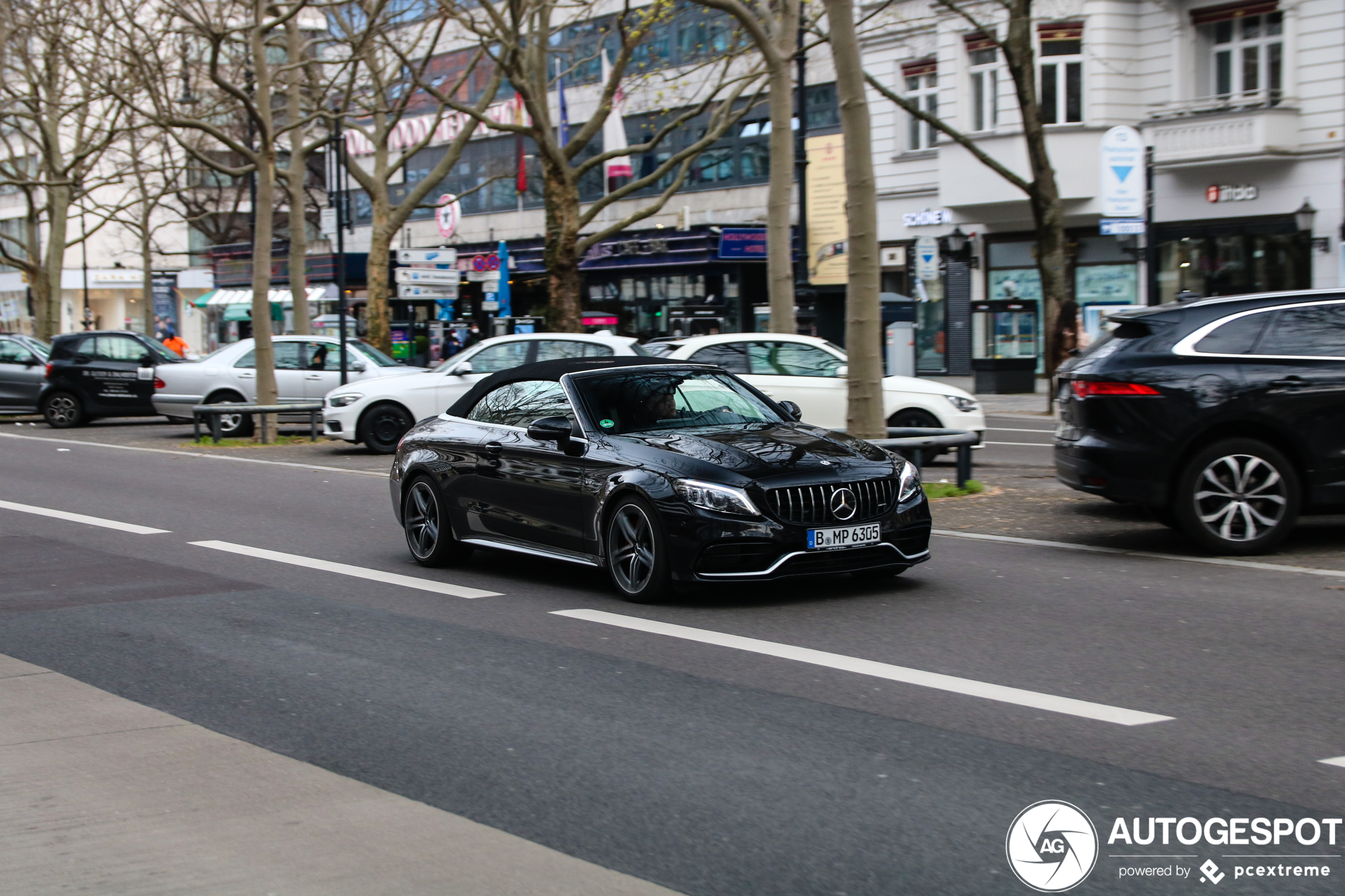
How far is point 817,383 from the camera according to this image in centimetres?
1831

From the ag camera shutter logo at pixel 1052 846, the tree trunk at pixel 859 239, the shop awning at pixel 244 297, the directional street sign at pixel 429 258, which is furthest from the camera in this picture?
the shop awning at pixel 244 297

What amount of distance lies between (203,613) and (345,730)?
3110mm

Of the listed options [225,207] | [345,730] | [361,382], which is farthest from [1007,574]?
[225,207]

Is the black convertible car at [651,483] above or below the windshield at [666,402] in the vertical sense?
below

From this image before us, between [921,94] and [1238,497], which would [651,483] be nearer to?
[1238,497]

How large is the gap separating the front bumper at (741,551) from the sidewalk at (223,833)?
300cm

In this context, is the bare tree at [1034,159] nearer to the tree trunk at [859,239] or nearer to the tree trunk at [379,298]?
the tree trunk at [859,239]

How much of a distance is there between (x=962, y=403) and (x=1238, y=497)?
8.03 metres

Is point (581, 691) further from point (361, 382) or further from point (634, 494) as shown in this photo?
point (361, 382)

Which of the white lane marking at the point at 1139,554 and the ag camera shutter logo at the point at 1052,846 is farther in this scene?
the white lane marking at the point at 1139,554

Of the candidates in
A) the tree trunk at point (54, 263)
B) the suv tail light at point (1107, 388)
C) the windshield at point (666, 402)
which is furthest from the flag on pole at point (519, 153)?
the windshield at point (666, 402)

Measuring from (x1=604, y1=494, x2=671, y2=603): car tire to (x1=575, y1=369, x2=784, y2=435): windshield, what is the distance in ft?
2.17

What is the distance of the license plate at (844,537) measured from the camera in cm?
825

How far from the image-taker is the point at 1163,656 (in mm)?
6988
